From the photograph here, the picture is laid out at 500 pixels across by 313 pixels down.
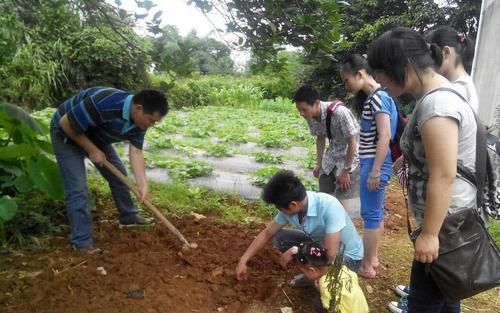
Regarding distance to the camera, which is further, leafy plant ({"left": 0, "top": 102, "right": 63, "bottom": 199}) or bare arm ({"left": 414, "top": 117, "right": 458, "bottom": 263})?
leafy plant ({"left": 0, "top": 102, "right": 63, "bottom": 199})

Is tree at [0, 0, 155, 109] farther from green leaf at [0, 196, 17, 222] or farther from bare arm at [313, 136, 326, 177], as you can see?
green leaf at [0, 196, 17, 222]

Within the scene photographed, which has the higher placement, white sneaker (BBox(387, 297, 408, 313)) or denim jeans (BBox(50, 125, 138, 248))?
denim jeans (BBox(50, 125, 138, 248))

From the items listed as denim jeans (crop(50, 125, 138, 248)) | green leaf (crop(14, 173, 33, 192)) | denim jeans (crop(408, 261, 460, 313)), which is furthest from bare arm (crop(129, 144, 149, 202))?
denim jeans (crop(408, 261, 460, 313))

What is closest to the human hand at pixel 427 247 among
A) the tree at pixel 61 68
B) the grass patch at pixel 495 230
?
the grass patch at pixel 495 230

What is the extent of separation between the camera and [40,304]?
255 cm

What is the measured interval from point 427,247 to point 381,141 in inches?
48.0

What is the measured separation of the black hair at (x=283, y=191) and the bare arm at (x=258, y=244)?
0.25m

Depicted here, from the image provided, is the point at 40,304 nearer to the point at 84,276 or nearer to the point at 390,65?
the point at 84,276

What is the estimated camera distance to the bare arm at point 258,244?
2736 millimetres

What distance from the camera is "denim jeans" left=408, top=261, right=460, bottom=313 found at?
1.90m

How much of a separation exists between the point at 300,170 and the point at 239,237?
8.98ft

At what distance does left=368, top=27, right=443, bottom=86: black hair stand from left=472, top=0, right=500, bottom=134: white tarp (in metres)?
5.57

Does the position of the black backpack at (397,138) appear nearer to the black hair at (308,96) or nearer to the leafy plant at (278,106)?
the black hair at (308,96)

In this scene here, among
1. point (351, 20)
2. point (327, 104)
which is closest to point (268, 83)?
point (351, 20)
